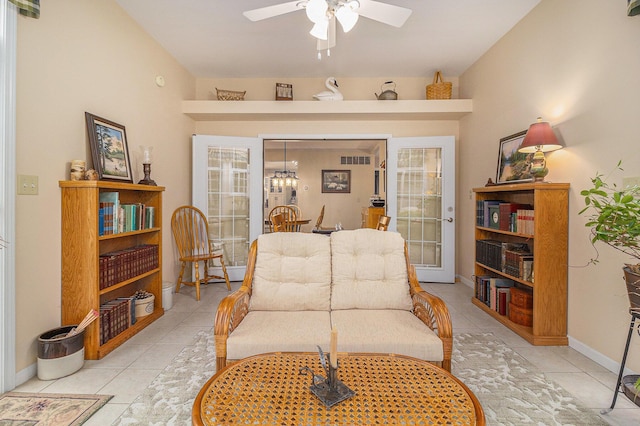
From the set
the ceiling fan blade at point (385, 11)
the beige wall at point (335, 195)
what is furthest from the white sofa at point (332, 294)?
the beige wall at point (335, 195)

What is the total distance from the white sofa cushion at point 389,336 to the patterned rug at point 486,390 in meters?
0.49

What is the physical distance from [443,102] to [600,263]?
277 centimetres

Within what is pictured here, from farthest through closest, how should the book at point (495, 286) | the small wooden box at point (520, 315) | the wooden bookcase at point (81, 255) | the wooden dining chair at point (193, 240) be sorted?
the wooden dining chair at point (193, 240) < the book at point (495, 286) < the small wooden box at point (520, 315) < the wooden bookcase at point (81, 255)

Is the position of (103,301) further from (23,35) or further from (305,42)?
(305,42)

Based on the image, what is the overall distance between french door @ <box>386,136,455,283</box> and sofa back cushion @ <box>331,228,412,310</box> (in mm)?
2497

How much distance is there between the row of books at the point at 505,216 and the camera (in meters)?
2.73

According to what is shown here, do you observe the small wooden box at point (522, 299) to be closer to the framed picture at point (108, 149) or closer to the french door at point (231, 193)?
the french door at point (231, 193)

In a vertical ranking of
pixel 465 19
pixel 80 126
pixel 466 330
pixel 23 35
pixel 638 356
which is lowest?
pixel 466 330

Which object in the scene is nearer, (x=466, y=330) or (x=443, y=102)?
(x=466, y=330)

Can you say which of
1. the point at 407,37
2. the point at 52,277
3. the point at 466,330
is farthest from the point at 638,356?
the point at 52,277

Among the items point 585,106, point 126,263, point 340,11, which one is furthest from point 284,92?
point 585,106

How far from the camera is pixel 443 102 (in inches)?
167

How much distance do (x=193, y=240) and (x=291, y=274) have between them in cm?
249

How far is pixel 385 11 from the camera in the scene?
83.8 inches
